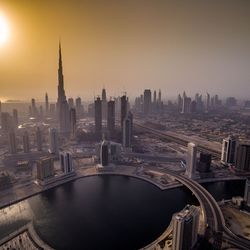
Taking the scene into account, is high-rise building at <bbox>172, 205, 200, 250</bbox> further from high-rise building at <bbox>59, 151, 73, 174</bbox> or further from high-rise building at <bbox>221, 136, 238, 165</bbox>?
high-rise building at <bbox>221, 136, 238, 165</bbox>

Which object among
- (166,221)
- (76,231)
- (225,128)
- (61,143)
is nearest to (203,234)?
(166,221)

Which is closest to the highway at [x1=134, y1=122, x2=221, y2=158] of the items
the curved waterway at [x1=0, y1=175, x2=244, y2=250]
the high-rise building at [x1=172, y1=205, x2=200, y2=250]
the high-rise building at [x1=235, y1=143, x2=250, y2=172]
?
the high-rise building at [x1=235, y1=143, x2=250, y2=172]

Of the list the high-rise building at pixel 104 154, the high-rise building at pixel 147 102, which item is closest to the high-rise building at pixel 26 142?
the high-rise building at pixel 104 154

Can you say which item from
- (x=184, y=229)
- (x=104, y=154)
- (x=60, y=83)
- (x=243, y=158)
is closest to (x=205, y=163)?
(x=243, y=158)

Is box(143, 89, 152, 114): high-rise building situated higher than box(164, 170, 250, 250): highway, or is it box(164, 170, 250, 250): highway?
box(143, 89, 152, 114): high-rise building

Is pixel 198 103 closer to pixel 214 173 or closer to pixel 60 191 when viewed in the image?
pixel 214 173

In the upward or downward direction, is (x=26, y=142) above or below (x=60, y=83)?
below

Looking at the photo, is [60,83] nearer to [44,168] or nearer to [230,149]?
[44,168]
